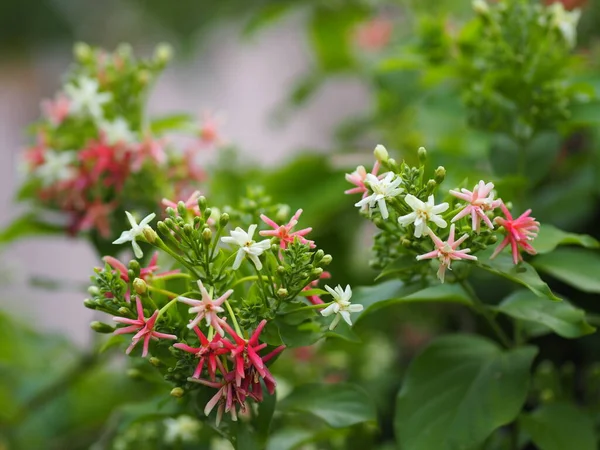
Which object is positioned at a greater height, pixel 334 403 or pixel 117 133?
pixel 117 133

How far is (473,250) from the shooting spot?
1.56 feet

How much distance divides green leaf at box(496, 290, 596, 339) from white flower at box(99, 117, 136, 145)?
394 mm

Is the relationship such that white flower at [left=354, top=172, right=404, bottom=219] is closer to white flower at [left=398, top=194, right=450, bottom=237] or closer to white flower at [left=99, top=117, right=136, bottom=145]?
white flower at [left=398, top=194, right=450, bottom=237]

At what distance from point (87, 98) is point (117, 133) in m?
0.05

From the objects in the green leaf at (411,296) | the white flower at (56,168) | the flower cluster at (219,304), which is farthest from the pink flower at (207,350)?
the white flower at (56,168)

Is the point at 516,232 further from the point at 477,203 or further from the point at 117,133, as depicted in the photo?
the point at 117,133

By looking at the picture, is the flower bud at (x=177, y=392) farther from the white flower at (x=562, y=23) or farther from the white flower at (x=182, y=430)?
the white flower at (x=562, y=23)

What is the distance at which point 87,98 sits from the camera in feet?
2.43

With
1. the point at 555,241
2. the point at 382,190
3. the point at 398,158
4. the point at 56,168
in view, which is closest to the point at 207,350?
the point at 382,190

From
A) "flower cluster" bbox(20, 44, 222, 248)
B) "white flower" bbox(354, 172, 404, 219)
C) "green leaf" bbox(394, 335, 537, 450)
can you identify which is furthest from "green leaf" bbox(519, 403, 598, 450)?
"flower cluster" bbox(20, 44, 222, 248)

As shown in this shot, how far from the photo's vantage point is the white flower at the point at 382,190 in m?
0.45

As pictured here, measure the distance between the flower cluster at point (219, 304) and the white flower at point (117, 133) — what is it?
0.83 feet

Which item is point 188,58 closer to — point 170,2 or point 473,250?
point 170,2

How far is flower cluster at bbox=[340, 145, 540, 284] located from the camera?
446mm
